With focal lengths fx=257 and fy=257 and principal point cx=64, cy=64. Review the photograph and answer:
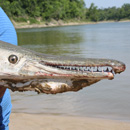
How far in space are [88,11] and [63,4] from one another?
30.4 metres

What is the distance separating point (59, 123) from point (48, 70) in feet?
10.1

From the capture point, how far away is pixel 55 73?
1.55m

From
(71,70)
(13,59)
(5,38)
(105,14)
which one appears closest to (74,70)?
(71,70)

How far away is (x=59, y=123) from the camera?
4.47 m

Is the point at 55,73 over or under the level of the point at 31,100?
over

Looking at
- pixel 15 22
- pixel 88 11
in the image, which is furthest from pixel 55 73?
pixel 88 11

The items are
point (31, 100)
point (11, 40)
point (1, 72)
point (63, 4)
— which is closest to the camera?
point (1, 72)

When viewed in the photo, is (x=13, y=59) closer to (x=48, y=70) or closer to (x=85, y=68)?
(x=48, y=70)

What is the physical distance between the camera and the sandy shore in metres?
4.26

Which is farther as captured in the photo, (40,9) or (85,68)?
(40,9)

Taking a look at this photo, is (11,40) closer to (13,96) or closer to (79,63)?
(79,63)

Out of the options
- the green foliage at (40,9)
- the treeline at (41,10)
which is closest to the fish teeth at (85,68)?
the treeline at (41,10)

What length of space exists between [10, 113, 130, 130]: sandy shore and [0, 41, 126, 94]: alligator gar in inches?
109

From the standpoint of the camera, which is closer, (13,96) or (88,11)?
(13,96)
